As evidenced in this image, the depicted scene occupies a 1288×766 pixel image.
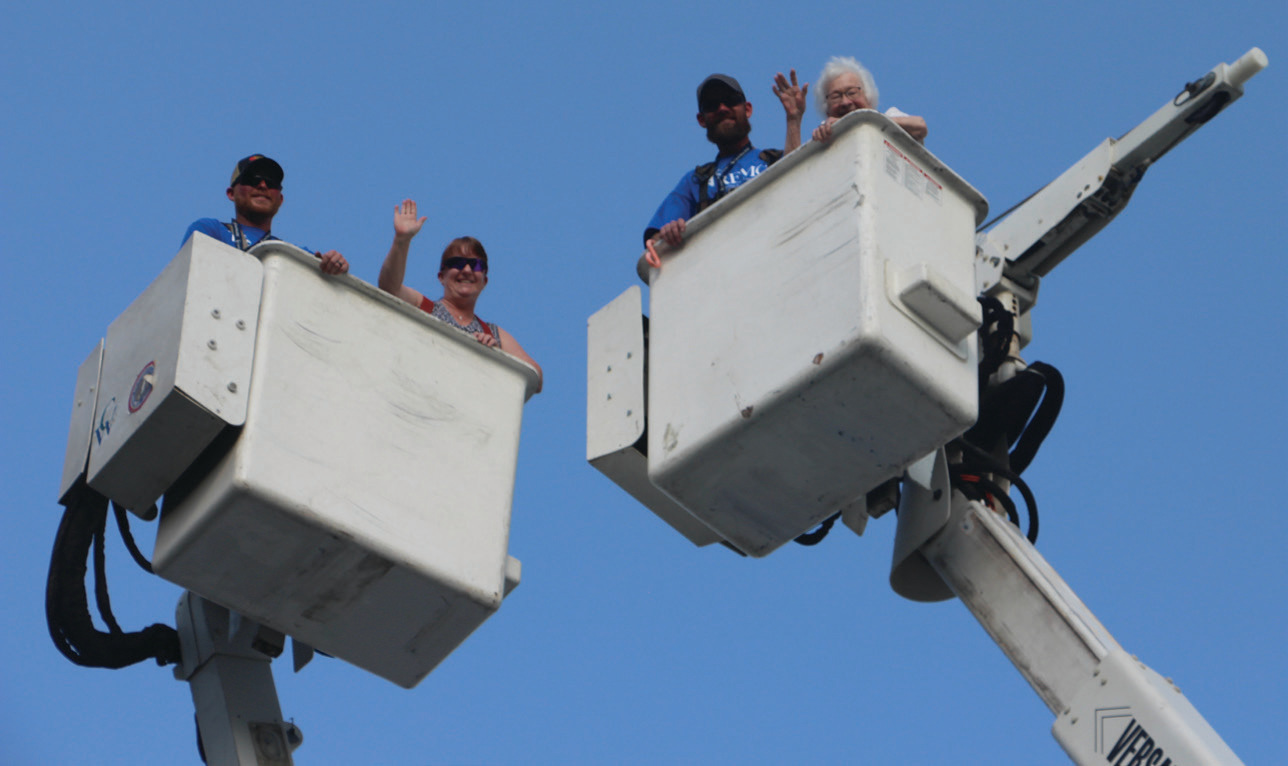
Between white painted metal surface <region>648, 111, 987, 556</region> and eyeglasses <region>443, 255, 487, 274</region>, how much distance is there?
37.5 inches

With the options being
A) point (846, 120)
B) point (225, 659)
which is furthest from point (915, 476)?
point (225, 659)

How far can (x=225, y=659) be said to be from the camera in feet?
27.7

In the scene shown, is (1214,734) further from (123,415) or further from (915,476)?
(123,415)

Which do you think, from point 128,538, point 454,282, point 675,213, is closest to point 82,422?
point 128,538

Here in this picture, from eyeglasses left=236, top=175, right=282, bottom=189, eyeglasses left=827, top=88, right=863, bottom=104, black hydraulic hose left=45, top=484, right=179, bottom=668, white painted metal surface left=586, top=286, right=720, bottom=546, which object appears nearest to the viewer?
black hydraulic hose left=45, top=484, right=179, bottom=668

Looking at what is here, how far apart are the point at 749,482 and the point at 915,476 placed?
1.11 metres

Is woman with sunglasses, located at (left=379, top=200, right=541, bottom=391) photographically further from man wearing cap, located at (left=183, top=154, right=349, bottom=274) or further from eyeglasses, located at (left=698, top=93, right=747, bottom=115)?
eyeglasses, located at (left=698, top=93, right=747, bottom=115)

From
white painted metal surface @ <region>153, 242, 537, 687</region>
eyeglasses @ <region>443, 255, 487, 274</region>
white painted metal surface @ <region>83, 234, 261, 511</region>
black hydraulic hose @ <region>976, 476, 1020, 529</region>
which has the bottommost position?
black hydraulic hose @ <region>976, 476, 1020, 529</region>

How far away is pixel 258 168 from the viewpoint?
29.0 feet

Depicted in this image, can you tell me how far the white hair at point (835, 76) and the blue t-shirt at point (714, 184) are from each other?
1.20ft

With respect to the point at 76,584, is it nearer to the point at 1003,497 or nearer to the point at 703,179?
the point at 703,179

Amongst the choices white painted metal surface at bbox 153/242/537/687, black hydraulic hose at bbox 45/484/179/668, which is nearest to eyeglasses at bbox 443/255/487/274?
white painted metal surface at bbox 153/242/537/687

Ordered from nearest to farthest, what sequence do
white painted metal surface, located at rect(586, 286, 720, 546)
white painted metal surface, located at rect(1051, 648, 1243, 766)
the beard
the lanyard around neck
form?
white painted metal surface, located at rect(1051, 648, 1243, 766) < white painted metal surface, located at rect(586, 286, 720, 546) < the lanyard around neck < the beard

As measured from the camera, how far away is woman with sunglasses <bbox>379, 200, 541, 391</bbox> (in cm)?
873
